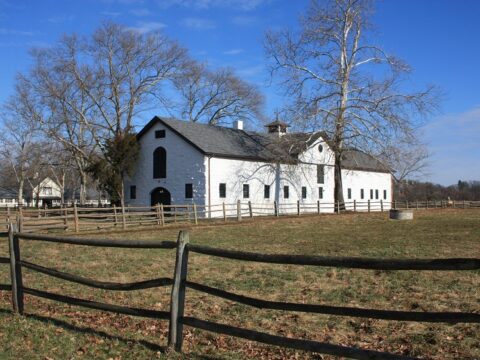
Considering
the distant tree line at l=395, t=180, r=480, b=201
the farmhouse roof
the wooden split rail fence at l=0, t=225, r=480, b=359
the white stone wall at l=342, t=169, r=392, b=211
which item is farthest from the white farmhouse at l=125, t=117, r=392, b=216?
the farmhouse roof

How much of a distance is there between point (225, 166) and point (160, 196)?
18.8 ft

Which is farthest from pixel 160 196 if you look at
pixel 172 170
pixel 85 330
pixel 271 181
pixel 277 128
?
pixel 85 330

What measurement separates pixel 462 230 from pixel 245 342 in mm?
17455

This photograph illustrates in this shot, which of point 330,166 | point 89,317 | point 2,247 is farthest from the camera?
point 330,166

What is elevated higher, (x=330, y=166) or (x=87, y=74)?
(x=87, y=74)

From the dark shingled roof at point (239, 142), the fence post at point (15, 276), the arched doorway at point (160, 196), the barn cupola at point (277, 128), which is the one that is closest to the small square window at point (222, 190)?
the dark shingled roof at point (239, 142)

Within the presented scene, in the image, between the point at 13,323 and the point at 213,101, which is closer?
the point at 13,323

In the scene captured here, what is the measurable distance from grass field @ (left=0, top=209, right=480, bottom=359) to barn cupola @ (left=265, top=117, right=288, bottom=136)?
30.9 m

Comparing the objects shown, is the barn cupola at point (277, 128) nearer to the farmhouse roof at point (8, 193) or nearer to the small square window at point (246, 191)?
the small square window at point (246, 191)

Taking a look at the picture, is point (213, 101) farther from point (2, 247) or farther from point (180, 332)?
point (180, 332)

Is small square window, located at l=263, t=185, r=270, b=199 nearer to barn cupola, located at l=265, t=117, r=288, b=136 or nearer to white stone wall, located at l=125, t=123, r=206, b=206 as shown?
barn cupola, located at l=265, t=117, r=288, b=136

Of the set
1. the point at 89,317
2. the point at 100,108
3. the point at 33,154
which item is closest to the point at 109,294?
the point at 89,317

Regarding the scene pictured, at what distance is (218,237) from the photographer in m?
20.9

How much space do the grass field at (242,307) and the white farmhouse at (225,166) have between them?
23.1 meters
